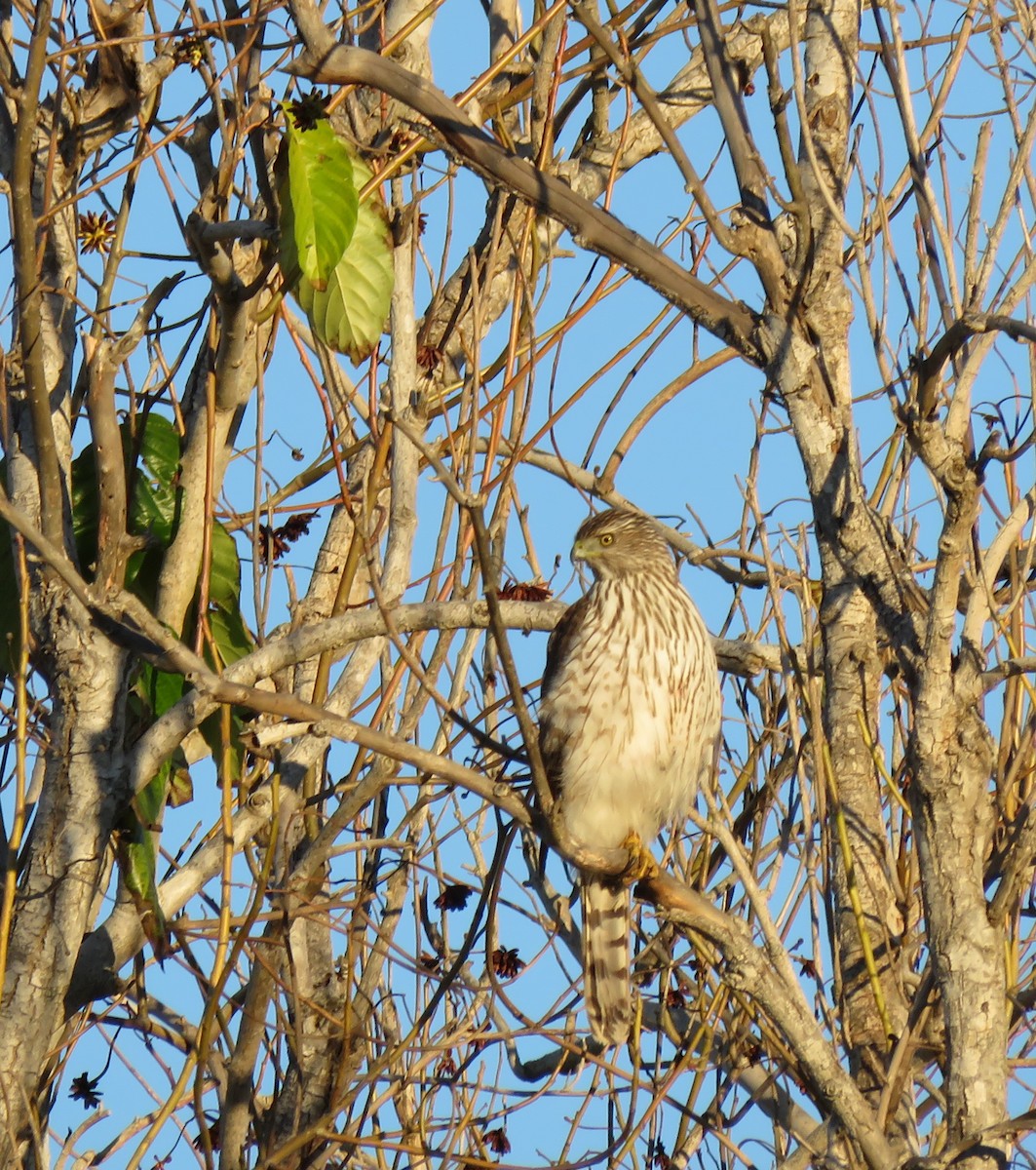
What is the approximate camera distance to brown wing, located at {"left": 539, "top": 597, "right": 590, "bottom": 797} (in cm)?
460

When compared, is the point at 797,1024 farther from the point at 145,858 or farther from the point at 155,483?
the point at 155,483

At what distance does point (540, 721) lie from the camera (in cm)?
468

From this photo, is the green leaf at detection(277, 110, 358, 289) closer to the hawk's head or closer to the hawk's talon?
the hawk's head

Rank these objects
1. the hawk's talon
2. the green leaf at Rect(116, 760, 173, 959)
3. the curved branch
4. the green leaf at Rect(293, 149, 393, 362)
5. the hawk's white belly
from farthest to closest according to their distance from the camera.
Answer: the hawk's white belly < the green leaf at Rect(116, 760, 173, 959) < the hawk's talon < the green leaf at Rect(293, 149, 393, 362) < the curved branch

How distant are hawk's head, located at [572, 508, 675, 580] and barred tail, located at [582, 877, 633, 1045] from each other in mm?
910

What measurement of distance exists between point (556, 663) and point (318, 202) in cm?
158

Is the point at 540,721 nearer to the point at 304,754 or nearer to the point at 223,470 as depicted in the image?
the point at 304,754

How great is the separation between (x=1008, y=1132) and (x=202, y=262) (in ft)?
8.88

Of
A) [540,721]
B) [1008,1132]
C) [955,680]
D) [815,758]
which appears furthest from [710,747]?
[1008,1132]

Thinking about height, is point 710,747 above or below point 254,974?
above

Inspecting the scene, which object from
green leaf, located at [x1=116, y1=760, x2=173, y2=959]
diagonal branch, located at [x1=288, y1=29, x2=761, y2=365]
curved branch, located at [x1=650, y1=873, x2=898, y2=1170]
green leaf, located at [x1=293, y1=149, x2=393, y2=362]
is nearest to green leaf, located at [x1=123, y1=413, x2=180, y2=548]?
green leaf, located at [x1=116, y1=760, x2=173, y2=959]

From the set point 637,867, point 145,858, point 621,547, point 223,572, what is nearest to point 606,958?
point 637,867

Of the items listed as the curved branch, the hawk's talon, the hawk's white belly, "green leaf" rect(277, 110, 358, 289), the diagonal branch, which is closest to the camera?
the curved branch

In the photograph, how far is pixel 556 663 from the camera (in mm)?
4625
